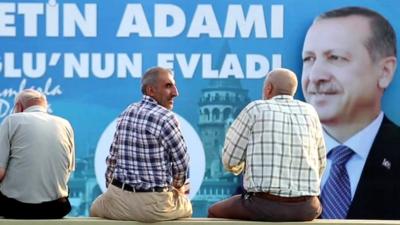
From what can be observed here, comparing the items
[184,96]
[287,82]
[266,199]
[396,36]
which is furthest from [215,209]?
[396,36]

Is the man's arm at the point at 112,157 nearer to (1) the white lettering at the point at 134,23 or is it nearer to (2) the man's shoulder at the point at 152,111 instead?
(2) the man's shoulder at the point at 152,111

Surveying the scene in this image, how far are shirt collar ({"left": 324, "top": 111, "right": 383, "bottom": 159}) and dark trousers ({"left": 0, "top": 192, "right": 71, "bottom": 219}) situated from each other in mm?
1832

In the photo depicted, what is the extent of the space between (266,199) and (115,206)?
28.7 inches

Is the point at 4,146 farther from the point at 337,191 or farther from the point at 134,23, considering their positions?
the point at 337,191

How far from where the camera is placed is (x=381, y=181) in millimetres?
5078

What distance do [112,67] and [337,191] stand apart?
1572mm

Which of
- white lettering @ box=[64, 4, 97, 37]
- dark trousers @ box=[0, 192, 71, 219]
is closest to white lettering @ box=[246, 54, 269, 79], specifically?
white lettering @ box=[64, 4, 97, 37]

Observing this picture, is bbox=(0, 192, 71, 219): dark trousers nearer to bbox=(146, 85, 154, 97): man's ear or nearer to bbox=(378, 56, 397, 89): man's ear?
bbox=(146, 85, 154, 97): man's ear

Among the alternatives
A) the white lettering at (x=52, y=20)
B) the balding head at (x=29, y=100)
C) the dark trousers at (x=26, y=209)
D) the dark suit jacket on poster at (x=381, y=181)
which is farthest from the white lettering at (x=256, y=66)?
the dark trousers at (x=26, y=209)

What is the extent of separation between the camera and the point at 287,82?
13.1 ft

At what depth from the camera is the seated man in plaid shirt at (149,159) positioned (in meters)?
3.94

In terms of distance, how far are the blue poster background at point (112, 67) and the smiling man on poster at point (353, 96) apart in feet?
0.70

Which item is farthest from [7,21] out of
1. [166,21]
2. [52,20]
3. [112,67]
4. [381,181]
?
[381,181]

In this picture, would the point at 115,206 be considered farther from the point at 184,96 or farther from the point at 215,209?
the point at 184,96
